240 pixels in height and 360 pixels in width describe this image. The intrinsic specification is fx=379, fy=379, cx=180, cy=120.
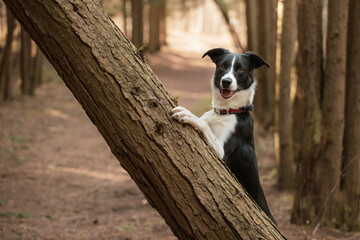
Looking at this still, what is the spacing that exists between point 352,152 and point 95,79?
4.22 meters

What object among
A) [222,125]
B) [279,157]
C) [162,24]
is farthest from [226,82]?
[162,24]

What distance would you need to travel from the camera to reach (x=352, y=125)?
18.0 ft

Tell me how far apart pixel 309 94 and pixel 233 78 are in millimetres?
2300

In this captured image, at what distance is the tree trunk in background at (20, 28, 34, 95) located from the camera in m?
15.2

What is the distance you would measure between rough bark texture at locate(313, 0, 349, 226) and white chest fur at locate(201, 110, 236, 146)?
2276 mm

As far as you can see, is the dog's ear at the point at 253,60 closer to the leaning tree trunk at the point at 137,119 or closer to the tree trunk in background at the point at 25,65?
the leaning tree trunk at the point at 137,119

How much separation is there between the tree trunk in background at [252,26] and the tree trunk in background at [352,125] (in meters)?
7.34

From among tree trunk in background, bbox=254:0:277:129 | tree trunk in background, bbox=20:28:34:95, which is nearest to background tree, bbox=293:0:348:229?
tree trunk in background, bbox=254:0:277:129

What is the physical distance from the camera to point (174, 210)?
2.93 meters

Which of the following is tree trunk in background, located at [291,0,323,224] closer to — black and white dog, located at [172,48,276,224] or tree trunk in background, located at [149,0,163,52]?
black and white dog, located at [172,48,276,224]

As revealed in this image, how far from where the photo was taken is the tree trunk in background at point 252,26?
1270 centimetres

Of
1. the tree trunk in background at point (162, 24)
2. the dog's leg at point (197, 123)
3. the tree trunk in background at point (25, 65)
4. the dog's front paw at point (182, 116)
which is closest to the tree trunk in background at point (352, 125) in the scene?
the dog's leg at point (197, 123)

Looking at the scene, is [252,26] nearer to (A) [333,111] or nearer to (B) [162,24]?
(A) [333,111]

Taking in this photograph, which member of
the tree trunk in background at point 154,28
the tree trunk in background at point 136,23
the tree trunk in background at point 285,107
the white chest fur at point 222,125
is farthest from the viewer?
the tree trunk in background at point 154,28
